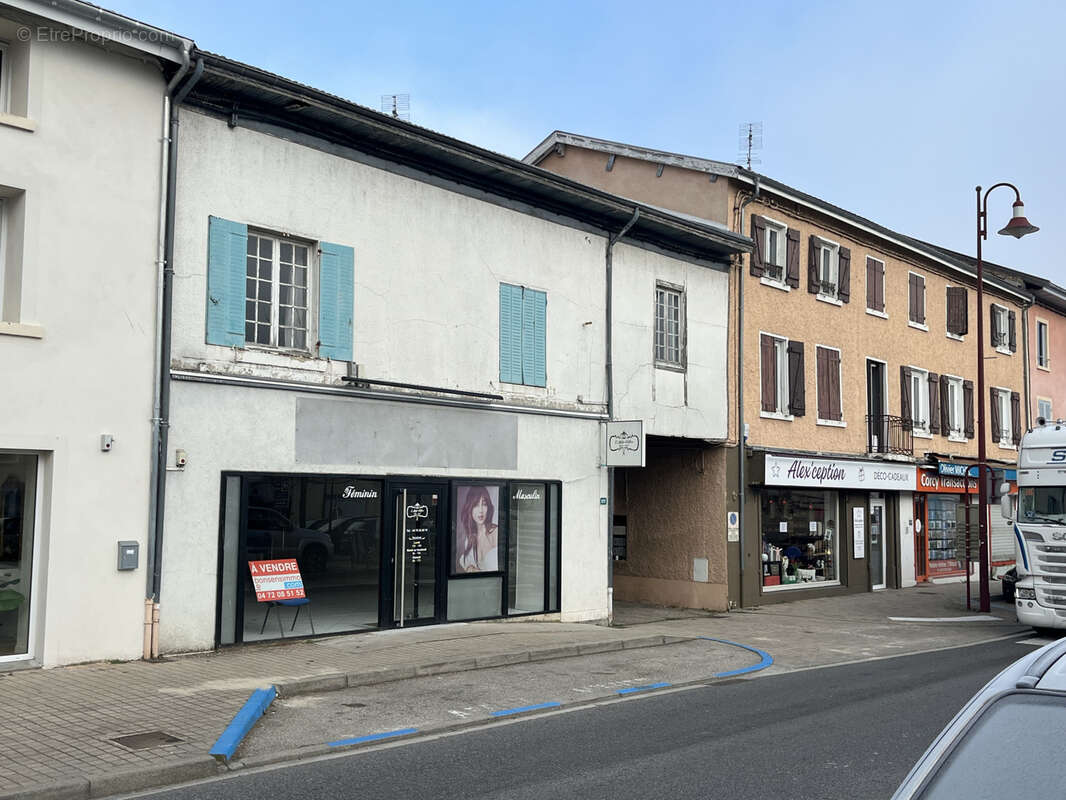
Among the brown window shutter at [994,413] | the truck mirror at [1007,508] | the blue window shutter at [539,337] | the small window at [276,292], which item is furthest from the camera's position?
the brown window shutter at [994,413]

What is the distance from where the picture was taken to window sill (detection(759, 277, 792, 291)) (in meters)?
21.6

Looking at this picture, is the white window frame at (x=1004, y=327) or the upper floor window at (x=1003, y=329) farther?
the white window frame at (x=1004, y=327)

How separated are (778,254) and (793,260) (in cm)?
45

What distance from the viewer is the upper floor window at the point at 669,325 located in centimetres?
1916

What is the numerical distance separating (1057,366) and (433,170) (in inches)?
1118

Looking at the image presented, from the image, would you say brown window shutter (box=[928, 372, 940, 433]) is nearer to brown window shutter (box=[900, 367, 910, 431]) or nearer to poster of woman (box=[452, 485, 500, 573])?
brown window shutter (box=[900, 367, 910, 431])

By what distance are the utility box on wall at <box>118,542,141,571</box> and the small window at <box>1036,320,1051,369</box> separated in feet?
103

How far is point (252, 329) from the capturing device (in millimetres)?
12945

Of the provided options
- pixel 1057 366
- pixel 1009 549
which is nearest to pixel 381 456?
pixel 1009 549

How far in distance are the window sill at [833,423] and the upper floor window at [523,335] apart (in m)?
9.02

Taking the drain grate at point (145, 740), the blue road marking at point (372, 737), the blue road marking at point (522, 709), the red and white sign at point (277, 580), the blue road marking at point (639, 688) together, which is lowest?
the blue road marking at point (639, 688)

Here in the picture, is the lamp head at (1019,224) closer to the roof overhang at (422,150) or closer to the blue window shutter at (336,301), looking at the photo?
the roof overhang at (422,150)

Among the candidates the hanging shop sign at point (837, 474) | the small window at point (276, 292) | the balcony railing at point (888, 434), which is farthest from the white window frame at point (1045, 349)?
the small window at point (276, 292)

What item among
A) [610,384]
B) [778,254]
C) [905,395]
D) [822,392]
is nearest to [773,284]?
[778,254]
